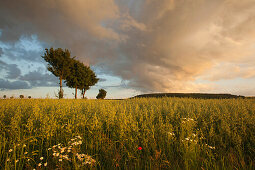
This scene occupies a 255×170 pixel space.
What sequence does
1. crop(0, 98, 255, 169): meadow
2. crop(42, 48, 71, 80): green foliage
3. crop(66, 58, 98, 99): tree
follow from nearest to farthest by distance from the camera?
crop(0, 98, 255, 169): meadow → crop(42, 48, 71, 80): green foliage → crop(66, 58, 98, 99): tree

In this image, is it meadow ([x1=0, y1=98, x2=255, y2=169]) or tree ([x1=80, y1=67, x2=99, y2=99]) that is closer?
meadow ([x1=0, y1=98, x2=255, y2=169])

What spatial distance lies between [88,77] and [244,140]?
32563 millimetres

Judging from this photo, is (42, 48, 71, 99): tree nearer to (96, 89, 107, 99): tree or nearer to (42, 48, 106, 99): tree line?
(42, 48, 106, 99): tree line

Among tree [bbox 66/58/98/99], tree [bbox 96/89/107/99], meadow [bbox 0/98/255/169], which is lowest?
meadow [bbox 0/98/255/169]

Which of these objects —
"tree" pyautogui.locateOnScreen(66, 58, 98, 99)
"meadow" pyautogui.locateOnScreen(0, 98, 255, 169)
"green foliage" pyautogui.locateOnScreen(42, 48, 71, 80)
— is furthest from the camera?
"tree" pyautogui.locateOnScreen(66, 58, 98, 99)

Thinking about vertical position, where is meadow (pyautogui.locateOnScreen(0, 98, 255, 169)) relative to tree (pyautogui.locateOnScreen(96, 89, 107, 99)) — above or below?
below

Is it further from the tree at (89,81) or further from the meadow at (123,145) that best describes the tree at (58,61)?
the meadow at (123,145)

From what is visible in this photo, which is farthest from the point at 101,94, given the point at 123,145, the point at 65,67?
the point at 123,145

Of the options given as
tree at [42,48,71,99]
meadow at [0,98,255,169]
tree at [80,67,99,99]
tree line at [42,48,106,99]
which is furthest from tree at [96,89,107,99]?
meadow at [0,98,255,169]

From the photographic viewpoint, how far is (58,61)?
82.7 feet

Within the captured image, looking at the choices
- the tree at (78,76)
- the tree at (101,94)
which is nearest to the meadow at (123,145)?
the tree at (78,76)

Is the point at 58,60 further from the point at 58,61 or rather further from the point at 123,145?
the point at 123,145

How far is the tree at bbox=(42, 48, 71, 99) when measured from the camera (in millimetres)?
25034

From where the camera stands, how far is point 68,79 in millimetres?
29625
